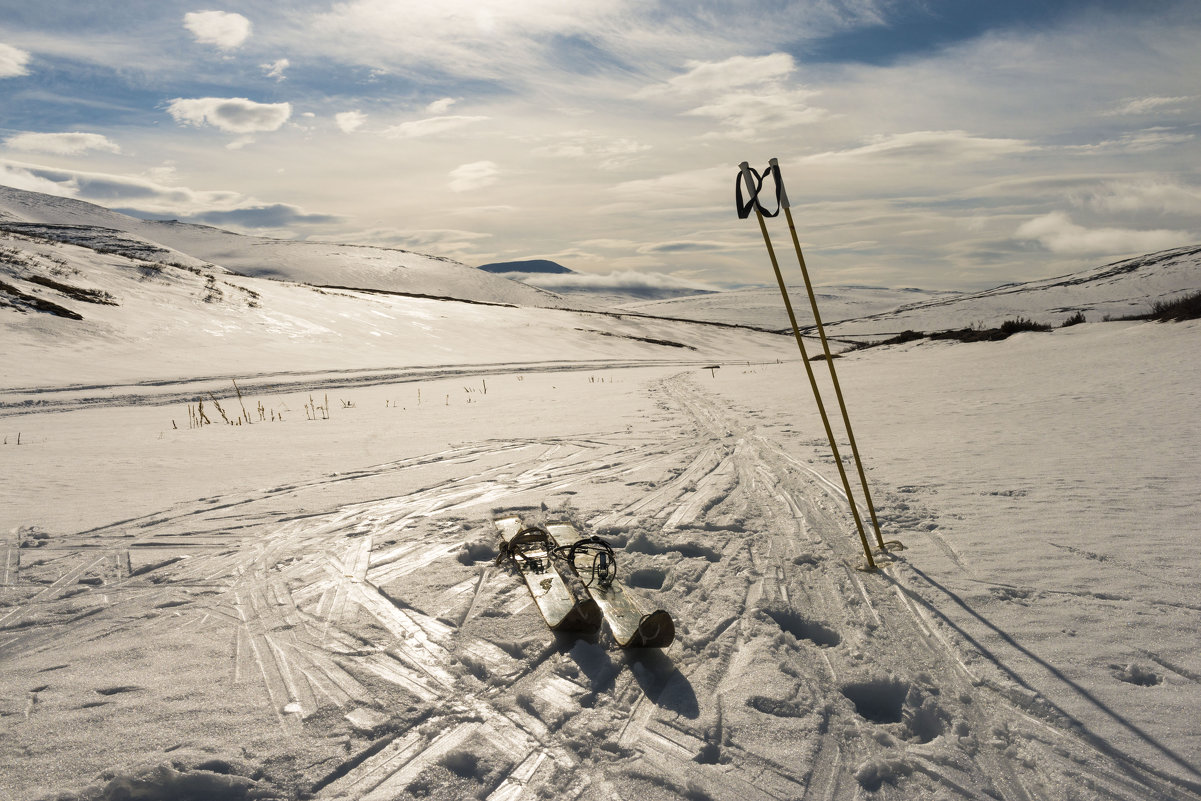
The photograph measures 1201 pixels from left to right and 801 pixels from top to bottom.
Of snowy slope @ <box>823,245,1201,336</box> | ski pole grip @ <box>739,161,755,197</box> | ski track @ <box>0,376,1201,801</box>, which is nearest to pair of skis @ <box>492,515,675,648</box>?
ski track @ <box>0,376,1201,801</box>

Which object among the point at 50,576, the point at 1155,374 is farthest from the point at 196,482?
the point at 1155,374

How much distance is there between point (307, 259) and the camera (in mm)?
104125

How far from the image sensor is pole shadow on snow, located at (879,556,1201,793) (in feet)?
8.87

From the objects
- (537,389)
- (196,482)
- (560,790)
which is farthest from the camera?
(537,389)

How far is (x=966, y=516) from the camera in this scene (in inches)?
227

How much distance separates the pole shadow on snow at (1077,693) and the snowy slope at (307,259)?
97701mm

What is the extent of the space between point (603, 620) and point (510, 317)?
42.5 m

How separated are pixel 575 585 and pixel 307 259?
11413 cm

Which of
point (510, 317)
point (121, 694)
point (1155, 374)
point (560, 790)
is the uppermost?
point (510, 317)

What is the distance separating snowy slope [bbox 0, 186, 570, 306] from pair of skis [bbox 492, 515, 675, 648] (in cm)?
9561

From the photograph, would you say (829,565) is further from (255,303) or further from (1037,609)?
(255,303)

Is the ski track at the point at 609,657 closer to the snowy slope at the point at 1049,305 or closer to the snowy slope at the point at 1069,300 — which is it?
the snowy slope at the point at 1049,305

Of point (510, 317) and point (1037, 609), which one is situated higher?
point (510, 317)

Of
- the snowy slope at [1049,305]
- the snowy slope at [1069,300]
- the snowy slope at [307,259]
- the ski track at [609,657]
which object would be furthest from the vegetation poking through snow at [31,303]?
the snowy slope at [307,259]
